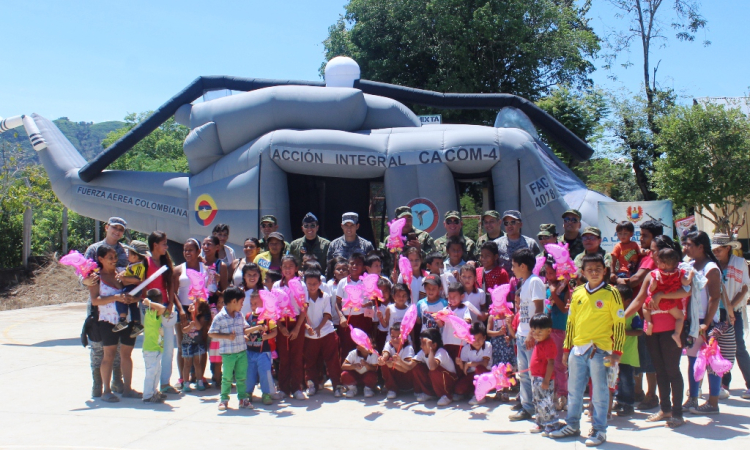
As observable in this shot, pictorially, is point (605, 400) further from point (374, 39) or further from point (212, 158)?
point (374, 39)

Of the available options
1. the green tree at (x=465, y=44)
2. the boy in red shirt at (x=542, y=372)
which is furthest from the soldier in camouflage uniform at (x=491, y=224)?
the green tree at (x=465, y=44)

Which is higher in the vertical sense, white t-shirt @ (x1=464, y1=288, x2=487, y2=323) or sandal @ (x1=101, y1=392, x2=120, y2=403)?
white t-shirt @ (x1=464, y1=288, x2=487, y2=323)

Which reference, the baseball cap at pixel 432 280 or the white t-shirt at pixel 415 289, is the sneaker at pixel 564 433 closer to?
the baseball cap at pixel 432 280

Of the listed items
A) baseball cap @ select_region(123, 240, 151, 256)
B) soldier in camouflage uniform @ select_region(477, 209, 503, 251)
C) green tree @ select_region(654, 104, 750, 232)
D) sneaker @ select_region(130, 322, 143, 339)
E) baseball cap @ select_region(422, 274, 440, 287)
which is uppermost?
green tree @ select_region(654, 104, 750, 232)

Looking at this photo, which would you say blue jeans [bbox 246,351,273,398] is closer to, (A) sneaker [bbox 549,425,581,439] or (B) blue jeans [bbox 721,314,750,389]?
(A) sneaker [bbox 549,425,581,439]

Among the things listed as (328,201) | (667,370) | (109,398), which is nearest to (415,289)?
(667,370)

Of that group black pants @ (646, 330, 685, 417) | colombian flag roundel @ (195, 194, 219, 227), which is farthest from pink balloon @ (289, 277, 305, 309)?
colombian flag roundel @ (195, 194, 219, 227)

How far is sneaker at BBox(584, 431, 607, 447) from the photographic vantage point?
4.32 metres

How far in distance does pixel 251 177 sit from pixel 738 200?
49.2ft

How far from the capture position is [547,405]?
4727 mm

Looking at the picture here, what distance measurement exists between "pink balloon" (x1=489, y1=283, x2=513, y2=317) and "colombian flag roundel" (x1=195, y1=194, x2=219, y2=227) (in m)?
6.13

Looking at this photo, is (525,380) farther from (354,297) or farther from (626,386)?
(354,297)

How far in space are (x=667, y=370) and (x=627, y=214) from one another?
6.16 meters

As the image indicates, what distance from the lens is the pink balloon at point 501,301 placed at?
17.9ft
